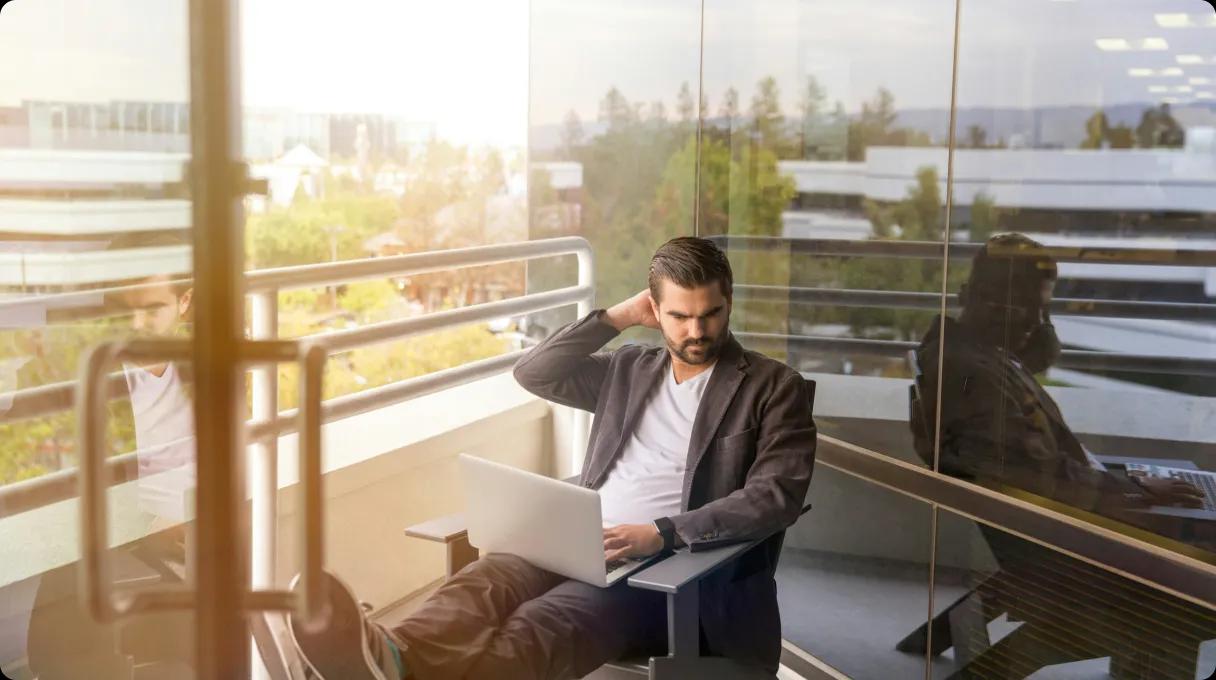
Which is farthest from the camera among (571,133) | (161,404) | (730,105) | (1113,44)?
(571,133)

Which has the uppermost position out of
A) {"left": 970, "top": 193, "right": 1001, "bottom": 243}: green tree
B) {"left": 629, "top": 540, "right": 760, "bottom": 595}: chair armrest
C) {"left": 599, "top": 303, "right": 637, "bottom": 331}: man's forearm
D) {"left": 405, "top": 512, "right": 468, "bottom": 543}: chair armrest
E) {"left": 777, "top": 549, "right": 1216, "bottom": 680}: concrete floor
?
{"left": 970, "top": 193, "right": 1001, "bottom": 243}: green tree

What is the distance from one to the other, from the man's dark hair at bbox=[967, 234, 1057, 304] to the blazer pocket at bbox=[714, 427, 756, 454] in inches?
22.2

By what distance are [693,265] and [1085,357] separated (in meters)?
0.85

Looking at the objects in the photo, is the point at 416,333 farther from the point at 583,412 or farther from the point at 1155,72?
the point at 1155,72

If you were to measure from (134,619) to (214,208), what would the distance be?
0.56m

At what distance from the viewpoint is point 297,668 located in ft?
6.48

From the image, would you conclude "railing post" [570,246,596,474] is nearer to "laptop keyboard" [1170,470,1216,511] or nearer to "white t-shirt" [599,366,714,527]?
"white t-shirt" [599,366,714,527]

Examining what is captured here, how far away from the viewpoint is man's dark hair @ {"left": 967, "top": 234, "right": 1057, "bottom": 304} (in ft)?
7.82

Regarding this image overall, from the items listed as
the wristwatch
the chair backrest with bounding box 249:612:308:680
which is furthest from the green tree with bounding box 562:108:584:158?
the chair backrest with bounding box 249:612:308:680

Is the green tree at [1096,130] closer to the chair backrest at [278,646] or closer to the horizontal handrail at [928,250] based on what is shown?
the horizontal handrail at [928,250]

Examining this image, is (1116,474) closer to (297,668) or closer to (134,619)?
(297,668)

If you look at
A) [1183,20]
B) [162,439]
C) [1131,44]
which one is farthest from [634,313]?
[162,439]

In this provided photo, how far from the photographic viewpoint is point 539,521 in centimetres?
240

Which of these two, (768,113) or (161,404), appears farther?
(768,113)
